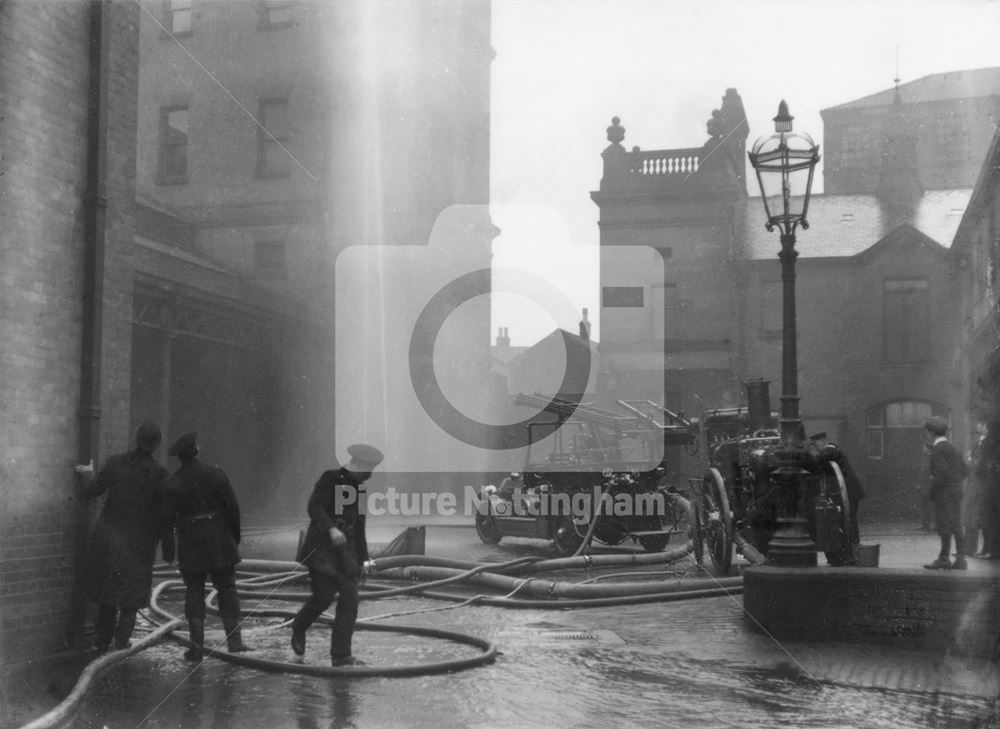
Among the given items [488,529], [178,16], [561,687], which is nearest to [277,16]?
[178,16]

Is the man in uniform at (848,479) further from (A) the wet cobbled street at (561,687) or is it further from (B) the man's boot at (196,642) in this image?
(B) the man's boot at (196,642)

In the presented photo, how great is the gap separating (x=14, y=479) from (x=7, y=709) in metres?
1.78

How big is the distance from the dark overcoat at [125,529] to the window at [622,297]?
22360 millimetres

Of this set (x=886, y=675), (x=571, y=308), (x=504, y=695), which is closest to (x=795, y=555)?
(x=886, y=675)

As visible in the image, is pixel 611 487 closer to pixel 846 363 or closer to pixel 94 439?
pixel 94 439

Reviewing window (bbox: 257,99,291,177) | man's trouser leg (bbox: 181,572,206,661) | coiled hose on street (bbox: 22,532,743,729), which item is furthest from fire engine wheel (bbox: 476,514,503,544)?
window (bbox: 257,99,291,177)

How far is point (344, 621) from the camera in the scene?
22.7 feet

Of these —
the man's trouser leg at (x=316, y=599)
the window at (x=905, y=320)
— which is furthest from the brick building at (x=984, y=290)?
the man's trouser leg at (x=316, y=599)

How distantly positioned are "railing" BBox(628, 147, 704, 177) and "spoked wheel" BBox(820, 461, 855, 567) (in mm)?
20971

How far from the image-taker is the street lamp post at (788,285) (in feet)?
26.8

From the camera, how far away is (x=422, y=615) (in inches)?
383

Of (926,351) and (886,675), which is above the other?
(926,351)

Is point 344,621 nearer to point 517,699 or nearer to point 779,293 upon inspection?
point 517,699

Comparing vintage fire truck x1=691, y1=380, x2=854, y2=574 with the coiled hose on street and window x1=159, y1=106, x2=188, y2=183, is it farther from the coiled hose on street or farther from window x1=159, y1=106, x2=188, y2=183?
window x1=159, y1=106, x2=188, y2=183
